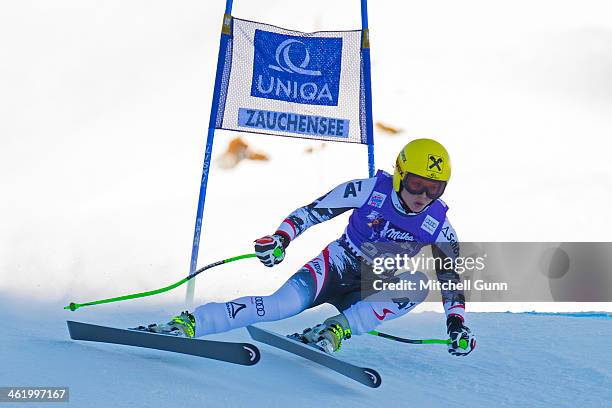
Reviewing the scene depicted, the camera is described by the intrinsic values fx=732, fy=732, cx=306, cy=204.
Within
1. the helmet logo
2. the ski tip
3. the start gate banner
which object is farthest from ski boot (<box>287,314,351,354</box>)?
the start gate banner

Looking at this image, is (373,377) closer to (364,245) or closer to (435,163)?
(364,245)

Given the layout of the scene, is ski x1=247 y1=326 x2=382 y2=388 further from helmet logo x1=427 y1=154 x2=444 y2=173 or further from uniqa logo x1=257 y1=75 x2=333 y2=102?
uniqa logo x1=257 y1=75 x2=333 y2=102

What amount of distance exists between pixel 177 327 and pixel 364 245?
1409mm

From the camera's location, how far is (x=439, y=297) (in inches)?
196

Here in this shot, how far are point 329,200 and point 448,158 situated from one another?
0.81m

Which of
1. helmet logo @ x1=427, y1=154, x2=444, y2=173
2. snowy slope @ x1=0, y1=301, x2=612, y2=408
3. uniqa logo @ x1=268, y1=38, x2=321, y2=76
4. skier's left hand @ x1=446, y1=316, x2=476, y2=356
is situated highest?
uniqa logo @ x1=268, y1=38, x2=321, y2=76

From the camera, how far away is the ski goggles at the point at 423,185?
4.56 metres

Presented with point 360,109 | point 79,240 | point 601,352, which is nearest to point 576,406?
point 601,352

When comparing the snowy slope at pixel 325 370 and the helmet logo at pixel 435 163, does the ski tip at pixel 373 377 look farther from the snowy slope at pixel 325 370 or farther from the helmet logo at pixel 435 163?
the helmet logo at pixel 435 163

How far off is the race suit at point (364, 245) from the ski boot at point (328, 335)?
0.09 meters

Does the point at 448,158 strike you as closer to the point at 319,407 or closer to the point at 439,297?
the point at 439,297

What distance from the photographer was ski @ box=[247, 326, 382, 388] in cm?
→ 397

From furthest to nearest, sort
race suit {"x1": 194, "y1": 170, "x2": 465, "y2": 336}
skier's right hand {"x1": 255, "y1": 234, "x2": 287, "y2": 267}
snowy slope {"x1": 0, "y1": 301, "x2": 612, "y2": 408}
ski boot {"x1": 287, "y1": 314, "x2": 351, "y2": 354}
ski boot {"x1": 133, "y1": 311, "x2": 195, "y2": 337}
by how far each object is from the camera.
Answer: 1. race suit {"x1": 194, "y1": 170, "x2": 465, "y2": 336}
2. ski boot {"x1": 287, "y1": 314, "x2": 351, "y2": 354}
3. skier's right hand {"x1": 255, "y1": 234, "x2": 287, "y2": 267}
4. ski boot {"x1": 133, "y1": 311, "x2": 195, "y2": 337}
5. snowy slope {"x1": 0, "y1": 301, "x2": 612, "y2": 408}

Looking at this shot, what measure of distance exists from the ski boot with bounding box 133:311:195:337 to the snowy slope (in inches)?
5.0
